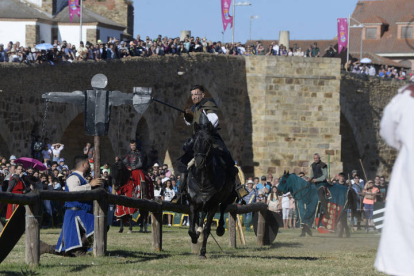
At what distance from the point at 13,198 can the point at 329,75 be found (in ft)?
99.2

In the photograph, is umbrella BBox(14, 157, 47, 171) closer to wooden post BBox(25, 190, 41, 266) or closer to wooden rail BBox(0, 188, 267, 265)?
wooden rail BBox(0, 188, 267, 265)

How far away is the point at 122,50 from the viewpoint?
29.6 meters

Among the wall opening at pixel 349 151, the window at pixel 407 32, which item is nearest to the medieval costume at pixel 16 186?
the wall opening at pixel 349 151

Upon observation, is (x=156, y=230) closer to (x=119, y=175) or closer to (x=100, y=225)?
(x=100, y=225)

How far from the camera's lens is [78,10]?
4512 centimetres

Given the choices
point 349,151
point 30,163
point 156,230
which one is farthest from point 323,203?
point 349,151

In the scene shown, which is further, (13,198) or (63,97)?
(63,97)

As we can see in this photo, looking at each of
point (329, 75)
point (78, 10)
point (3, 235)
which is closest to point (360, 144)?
point (329, 75)

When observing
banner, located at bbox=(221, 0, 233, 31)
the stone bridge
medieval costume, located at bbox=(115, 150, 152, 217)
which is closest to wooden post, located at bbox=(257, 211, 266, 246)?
medieval costume, located at bbox=(115, 150, 152, 217)

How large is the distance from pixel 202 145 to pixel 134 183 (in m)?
6.97

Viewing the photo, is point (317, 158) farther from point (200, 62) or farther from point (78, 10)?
point (78, 10)

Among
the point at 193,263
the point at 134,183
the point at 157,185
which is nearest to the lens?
the point at 193,263

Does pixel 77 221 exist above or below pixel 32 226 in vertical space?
below

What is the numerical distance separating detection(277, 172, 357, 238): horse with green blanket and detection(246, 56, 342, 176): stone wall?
1561cm
